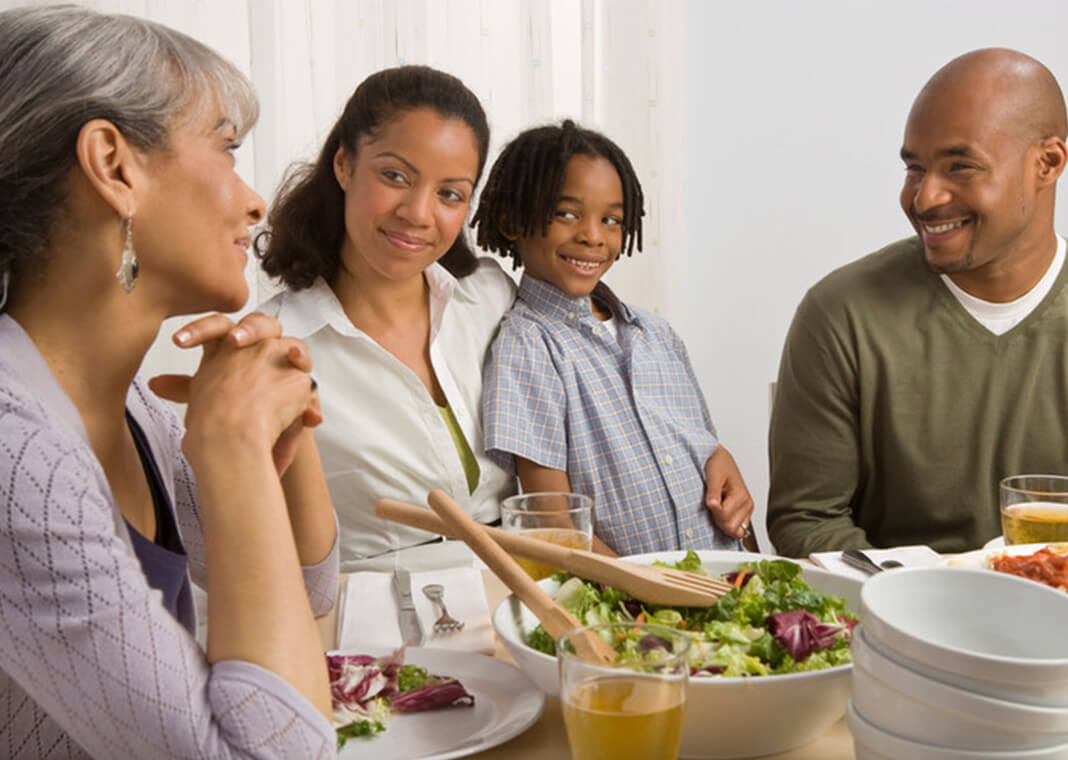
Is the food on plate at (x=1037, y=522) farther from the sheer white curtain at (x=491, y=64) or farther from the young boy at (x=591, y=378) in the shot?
the sheer white curtain at (x=491, y=64)

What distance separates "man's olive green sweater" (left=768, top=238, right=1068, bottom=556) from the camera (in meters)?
1.98

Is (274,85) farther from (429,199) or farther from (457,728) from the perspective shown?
(457,728)

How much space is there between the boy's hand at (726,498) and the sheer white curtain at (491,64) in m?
1.28

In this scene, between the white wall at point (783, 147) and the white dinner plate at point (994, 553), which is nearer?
the white dinner plate at point (994, 553)

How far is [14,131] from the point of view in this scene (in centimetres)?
92

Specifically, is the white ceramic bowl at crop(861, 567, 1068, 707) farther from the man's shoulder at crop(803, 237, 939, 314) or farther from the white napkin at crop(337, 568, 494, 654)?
the man's shoulder at crop(803, 237, 939, 314)

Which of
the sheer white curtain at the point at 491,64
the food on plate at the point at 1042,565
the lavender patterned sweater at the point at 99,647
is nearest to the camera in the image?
the lavender patterned sweater at the point at 99,647

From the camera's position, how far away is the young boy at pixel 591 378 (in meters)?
1.96

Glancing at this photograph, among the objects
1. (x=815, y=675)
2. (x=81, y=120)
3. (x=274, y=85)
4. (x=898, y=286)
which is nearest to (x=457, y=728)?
(x=815, y=675)

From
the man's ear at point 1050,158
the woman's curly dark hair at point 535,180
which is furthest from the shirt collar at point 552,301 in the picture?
the man's ear at point 1050,158

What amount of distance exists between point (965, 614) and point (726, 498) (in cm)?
121

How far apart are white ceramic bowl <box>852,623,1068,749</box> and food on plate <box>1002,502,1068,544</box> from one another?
69 centimetres

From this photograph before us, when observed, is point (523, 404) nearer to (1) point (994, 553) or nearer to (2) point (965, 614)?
(1) point (994, 553)

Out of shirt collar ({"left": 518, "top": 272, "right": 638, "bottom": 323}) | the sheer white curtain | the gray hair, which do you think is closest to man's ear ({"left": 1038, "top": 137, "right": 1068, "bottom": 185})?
shirt collar ({"left": 518, "top": 272, "right": 638, "bottom": 323})
